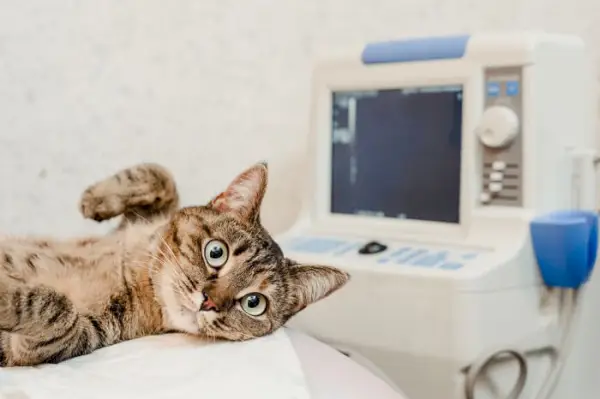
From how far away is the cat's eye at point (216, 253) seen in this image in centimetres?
80

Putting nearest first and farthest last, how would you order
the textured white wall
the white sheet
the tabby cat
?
the white sheet, the tabby cat, the textured white wall

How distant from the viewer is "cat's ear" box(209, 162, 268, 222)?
81 cm

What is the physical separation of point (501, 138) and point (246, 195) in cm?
30

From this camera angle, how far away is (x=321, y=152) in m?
1.05

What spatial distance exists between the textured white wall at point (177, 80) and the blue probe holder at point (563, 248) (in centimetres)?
38

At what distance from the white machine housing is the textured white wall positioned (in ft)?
0.96

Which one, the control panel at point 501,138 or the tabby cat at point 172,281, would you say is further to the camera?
the control panel at point 501,138

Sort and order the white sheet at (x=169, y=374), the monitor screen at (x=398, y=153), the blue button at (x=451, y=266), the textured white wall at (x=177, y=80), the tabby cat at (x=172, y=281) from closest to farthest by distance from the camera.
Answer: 1. the white sheet at (x=169, y=374)
2. the tabby cat at (x=172, y=281)
3. the blue button at (x=451, y=266)
4. the monitor screen at (x=398, y=153)
5. the textured white wall at (x=177, y=80)

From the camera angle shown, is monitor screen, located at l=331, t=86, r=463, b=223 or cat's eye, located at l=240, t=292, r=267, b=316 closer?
cat's eye, located at l=240, t=292, r=267, b=316

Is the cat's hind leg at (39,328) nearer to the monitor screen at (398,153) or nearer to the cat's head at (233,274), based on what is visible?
the cat's head at (233,274)

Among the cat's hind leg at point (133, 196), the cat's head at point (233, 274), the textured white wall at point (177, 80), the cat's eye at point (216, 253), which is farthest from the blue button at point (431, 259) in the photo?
the textured white wall at point (177, 80)

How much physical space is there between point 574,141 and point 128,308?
0.56m

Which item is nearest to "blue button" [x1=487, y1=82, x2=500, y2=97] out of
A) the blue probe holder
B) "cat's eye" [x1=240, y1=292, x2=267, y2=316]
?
the blue probe holder

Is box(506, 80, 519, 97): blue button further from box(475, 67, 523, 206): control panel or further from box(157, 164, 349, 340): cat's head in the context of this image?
box(157, 164, 349, 340): cat's head
